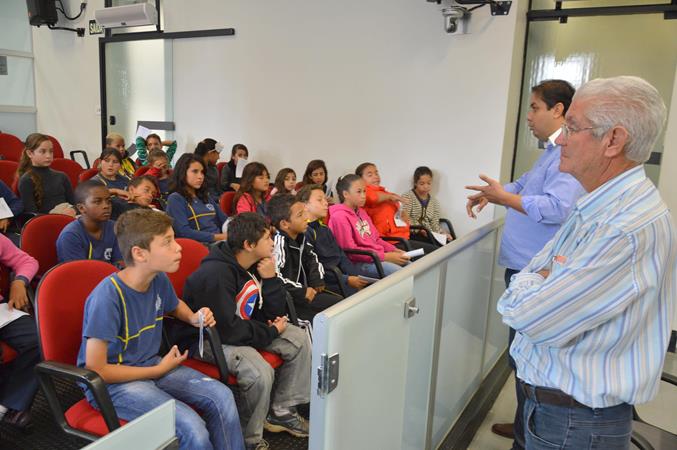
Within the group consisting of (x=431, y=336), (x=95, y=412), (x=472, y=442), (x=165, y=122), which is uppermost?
(x=165, y=122)

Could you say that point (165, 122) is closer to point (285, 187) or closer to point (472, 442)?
point (285, 187)

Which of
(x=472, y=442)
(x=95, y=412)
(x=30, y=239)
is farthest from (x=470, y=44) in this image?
(x=95, y=412)

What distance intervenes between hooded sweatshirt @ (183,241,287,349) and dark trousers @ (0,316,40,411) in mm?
670

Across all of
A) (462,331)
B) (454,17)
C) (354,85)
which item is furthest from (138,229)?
(354,85)

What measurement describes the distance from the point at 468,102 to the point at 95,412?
Answer: 4040 millimetres

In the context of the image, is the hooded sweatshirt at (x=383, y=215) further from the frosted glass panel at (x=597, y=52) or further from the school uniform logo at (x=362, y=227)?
the frosted glass panel at (x=597, y=52)

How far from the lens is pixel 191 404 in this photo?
1.82 m

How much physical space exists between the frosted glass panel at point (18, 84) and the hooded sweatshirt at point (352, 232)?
265 inches

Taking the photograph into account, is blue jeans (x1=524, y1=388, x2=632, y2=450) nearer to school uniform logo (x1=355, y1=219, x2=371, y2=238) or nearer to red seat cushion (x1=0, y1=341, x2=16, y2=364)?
red seat cushion (x1=0, y1=341, x2=16, y2=364)

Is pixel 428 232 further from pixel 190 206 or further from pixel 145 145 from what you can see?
pixel 145 145

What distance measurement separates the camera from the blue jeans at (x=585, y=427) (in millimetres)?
1184

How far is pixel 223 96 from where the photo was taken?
6.22m

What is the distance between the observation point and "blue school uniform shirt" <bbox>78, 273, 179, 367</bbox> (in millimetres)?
1675

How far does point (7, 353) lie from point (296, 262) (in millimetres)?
1457
